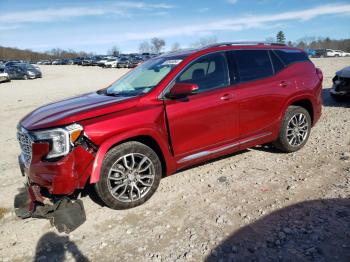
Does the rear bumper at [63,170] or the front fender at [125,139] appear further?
the front fender at [125,139]

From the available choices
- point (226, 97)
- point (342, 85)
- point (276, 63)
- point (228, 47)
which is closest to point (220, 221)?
point (226, 97)

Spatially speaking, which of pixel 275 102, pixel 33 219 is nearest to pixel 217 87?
pixel 275 102

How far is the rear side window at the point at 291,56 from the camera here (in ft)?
17.9

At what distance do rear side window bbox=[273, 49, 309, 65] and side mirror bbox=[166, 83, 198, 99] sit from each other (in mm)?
2152

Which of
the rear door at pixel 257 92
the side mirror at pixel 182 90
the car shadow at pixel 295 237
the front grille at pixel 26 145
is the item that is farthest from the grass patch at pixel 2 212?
the rear door at pixel 257 92

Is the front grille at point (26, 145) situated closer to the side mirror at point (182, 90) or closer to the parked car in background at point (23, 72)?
the side mirror at point (182, 90)

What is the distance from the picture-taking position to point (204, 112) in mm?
4391

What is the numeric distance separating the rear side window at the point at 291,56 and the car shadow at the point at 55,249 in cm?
424

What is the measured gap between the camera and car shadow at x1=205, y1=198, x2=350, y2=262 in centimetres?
300

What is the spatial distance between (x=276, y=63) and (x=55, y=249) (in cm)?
417

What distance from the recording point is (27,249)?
3.40 meters

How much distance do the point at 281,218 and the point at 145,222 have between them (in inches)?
60.1

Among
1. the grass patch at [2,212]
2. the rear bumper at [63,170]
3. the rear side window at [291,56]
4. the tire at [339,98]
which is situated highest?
the rear side window at [291,56]

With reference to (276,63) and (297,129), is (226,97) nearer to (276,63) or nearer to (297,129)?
(276,63)
